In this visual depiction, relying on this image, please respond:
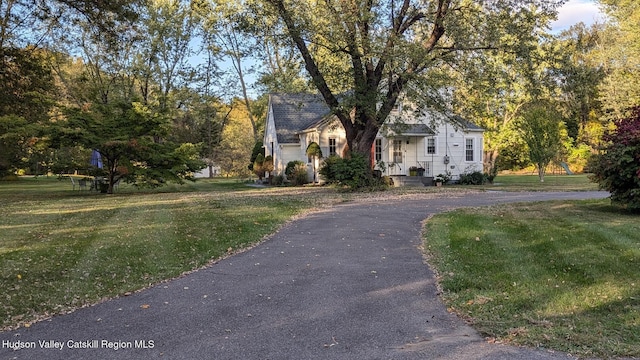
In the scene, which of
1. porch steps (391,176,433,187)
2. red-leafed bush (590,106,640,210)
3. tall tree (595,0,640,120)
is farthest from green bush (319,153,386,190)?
tall tree (595,0,640,120)

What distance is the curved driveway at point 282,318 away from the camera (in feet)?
13.9

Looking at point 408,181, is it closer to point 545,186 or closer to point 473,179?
point 473,179

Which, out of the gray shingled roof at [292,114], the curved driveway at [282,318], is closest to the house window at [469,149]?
the gray shingled roof at [292,114]

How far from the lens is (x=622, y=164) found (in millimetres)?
11391

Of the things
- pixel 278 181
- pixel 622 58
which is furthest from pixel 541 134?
pixel 278 181

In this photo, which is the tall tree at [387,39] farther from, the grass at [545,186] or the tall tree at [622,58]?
the tall tree at [622,58]

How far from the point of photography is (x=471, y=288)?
611 centimetres

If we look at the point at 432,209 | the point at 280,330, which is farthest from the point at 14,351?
the point at 432,209

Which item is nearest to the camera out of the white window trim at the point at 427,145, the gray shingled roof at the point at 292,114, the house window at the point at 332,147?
the house window at the point at 332,147

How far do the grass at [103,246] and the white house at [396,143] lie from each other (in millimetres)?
13548

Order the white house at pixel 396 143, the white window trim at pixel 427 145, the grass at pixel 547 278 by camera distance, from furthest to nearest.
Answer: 1. the white window trim at pixel 427 145
2. the white house at pixel 396 143
3. the grass at pixel 547 278

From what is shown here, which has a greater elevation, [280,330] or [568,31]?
[568,31]

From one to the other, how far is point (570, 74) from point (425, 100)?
17.6 feet

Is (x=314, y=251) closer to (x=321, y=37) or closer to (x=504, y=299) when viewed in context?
(x=504, y=299)
